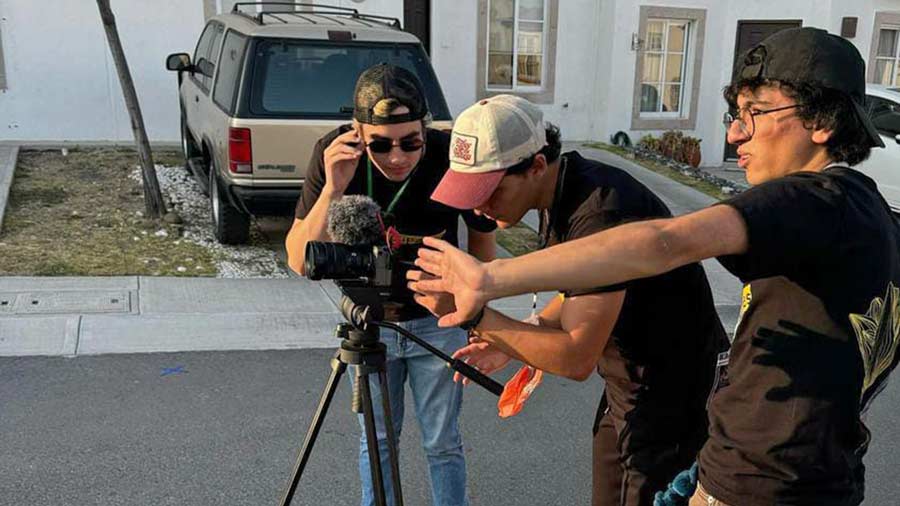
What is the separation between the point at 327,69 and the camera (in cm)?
623

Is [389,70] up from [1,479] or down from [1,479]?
up

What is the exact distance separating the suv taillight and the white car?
684 centimetres

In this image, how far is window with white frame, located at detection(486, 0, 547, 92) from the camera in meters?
12.0

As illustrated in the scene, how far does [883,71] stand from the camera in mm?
13984

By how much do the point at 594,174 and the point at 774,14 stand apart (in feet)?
42.7

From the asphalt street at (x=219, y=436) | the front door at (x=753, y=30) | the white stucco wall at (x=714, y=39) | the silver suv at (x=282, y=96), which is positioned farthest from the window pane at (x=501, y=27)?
the asphalt street at (x=219, y=436)

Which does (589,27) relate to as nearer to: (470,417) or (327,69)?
(327,69)

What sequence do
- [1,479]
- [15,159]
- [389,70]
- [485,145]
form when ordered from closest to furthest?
1. [485,145]
2. [389,70]
3. [1,479]
4. [15,159]

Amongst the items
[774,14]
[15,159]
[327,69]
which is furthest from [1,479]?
[774,14]

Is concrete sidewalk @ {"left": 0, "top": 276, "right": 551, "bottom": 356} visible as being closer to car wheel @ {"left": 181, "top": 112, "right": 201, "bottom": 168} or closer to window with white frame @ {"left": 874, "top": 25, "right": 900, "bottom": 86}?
car wheel @ {"left": 181, "top": 112, "right": 201, "bottom": 168}

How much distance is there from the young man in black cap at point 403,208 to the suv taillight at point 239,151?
3.56 metres

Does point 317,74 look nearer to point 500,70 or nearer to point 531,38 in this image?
point 500,70

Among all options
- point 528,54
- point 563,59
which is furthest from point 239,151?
point 563,59

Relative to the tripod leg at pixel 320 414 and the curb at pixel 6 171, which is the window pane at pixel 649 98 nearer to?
the curb at pixel 6 171
